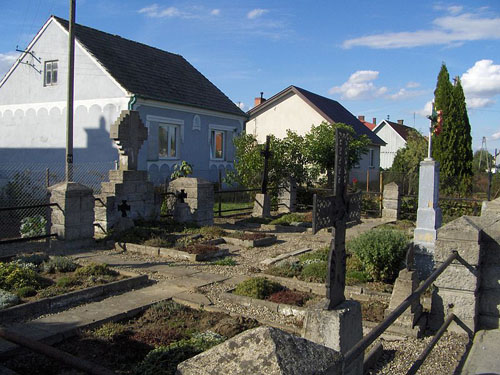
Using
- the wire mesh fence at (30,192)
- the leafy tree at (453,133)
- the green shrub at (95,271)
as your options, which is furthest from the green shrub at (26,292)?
the leafy tree at (453,133)

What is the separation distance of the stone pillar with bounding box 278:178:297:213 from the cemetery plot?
11.0 m

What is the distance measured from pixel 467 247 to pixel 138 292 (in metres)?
4.44

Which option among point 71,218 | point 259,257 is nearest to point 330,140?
point 259,257

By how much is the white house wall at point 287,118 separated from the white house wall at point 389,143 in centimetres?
1793

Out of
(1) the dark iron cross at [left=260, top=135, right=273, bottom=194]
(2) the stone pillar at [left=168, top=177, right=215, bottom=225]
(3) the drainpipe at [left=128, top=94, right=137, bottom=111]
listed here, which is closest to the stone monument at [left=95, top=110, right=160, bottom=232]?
(2) the stone pillar at [left=168, top=177, right=215, bottom=225]

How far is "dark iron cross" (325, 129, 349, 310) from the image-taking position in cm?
326

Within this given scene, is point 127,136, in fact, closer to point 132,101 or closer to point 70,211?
point 70,211

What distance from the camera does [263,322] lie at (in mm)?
5520

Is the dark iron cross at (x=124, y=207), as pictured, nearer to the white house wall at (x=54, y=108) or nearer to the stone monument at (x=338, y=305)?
the white house wall at (x=54, y=108)

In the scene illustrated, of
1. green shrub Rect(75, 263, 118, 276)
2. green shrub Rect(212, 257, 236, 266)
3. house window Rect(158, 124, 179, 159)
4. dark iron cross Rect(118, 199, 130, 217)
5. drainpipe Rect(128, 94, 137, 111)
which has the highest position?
drainpipe Rect(128, 94, 137, 111)

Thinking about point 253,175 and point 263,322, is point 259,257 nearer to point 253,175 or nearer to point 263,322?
point 263,322

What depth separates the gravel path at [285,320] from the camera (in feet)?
15.0

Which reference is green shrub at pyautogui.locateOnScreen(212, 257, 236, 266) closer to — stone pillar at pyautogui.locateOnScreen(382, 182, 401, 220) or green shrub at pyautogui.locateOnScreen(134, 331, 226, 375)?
green shrub at pyautogui.locateOnScreen(134, 331, 226, 375)

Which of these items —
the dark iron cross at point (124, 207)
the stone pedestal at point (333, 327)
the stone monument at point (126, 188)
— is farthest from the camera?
the dark iron cross at point (124, 207)
